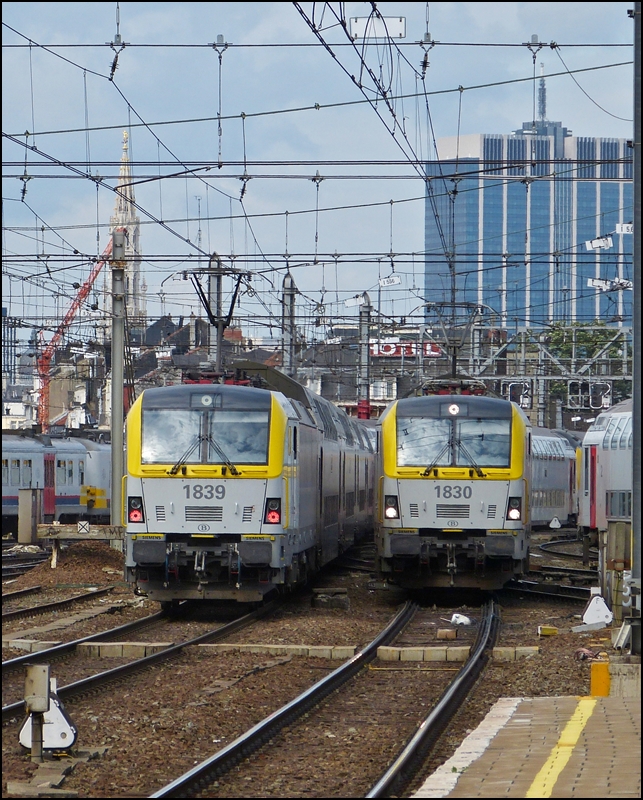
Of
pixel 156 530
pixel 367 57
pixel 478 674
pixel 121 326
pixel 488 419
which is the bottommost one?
pixel 478 674

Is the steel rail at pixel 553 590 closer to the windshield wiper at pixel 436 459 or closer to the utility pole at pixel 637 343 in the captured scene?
the windshield wiper at pixel 436 459

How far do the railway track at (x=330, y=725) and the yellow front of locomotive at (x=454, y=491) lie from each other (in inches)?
134

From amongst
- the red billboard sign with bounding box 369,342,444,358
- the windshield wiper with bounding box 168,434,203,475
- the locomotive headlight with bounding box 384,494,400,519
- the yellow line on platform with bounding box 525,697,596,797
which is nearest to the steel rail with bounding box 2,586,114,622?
the windshield wiper with bounding box 168,434,203,475

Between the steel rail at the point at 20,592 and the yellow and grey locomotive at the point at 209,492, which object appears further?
the steel rail at the point at 20,592

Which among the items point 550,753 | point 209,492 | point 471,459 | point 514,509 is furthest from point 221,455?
point 550,753

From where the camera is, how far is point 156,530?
17859 millimetres

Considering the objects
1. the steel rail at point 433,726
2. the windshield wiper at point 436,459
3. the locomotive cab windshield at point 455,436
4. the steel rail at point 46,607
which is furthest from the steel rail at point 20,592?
the steel rail at point 433,726

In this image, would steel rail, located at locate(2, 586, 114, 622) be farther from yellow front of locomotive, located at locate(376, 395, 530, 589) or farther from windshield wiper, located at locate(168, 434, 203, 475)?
yellow front of locomotive, located at locate(376, 395, 530, 589)

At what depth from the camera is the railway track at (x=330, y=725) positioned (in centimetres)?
890

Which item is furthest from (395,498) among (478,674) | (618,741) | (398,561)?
(618,741)

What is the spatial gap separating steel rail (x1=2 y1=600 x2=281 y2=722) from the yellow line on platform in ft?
14.6

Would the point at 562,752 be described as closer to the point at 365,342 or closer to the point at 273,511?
the point at 273,511

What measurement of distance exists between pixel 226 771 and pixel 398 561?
11.2 m

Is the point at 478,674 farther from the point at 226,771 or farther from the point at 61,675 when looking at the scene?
the point at 226,771
